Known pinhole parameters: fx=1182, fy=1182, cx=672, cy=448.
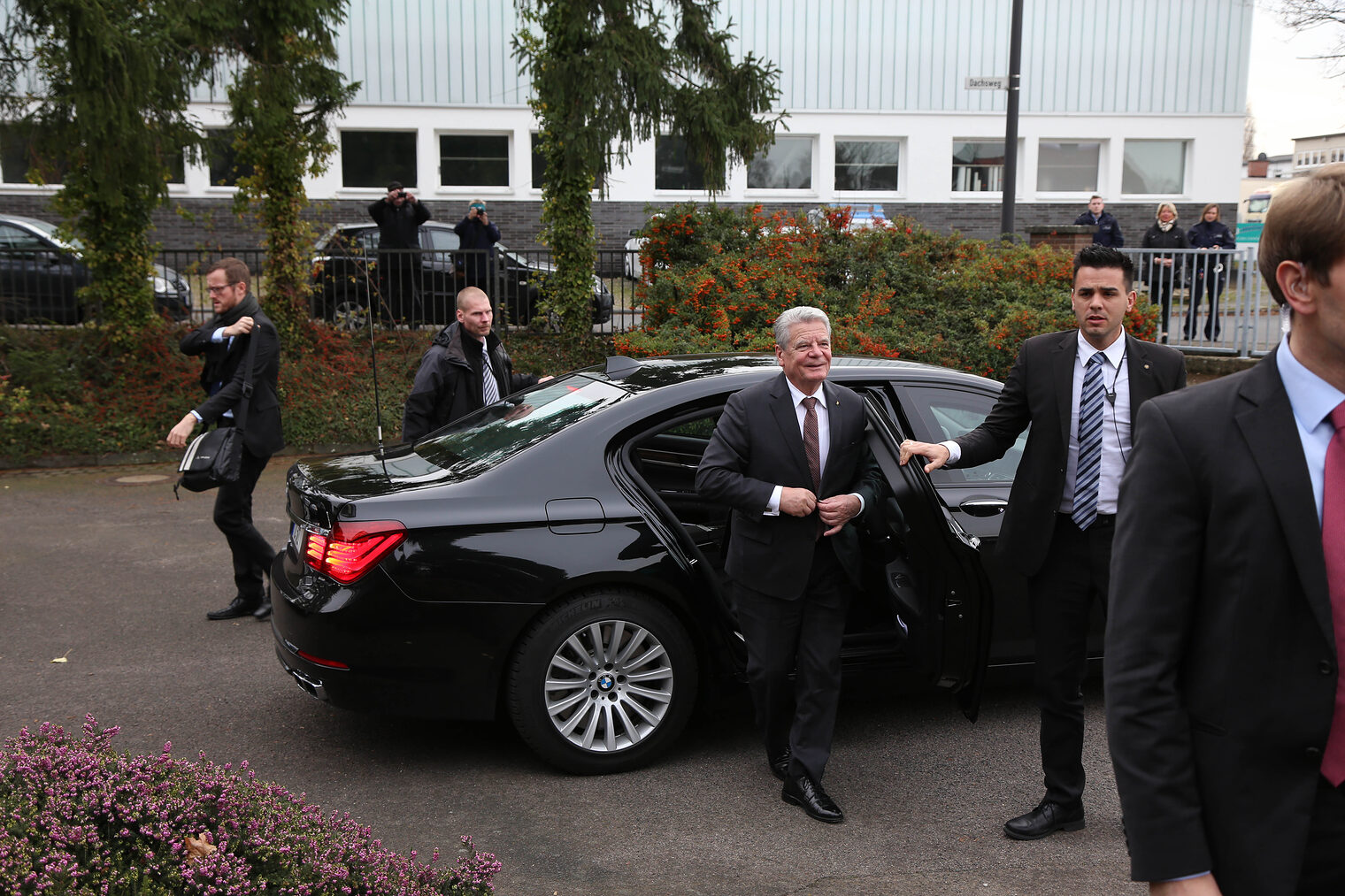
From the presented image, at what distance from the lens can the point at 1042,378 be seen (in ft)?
13.1

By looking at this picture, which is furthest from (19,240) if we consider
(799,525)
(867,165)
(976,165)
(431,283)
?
(976,165)

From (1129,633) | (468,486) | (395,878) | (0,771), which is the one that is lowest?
(395,878)

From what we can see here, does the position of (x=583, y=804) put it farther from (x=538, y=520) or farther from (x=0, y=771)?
(x=0, y=771)

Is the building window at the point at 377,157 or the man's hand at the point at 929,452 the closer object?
the man's hand at the point at 929,452

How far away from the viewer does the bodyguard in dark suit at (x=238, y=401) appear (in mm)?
6555

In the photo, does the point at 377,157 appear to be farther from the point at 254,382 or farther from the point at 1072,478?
the point at 1072,478

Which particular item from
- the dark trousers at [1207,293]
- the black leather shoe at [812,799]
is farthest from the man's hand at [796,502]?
the dark trousers at [1207,293]

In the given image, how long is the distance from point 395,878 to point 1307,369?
2.17m

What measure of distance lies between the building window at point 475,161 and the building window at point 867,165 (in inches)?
317

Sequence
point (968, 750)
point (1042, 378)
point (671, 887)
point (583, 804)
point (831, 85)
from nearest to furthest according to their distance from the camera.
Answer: point (671, 887) → point (1042, 378) → point (583, 804) → point (968, 750) → point (831, 85)

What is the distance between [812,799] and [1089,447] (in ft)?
5.13

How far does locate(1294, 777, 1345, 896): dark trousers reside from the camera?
1833 millimetres

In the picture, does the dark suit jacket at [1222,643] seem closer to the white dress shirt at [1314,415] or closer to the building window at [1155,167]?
the white dress shirt at [1314,415]

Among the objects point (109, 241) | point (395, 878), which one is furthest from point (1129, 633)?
point (109, 241)
